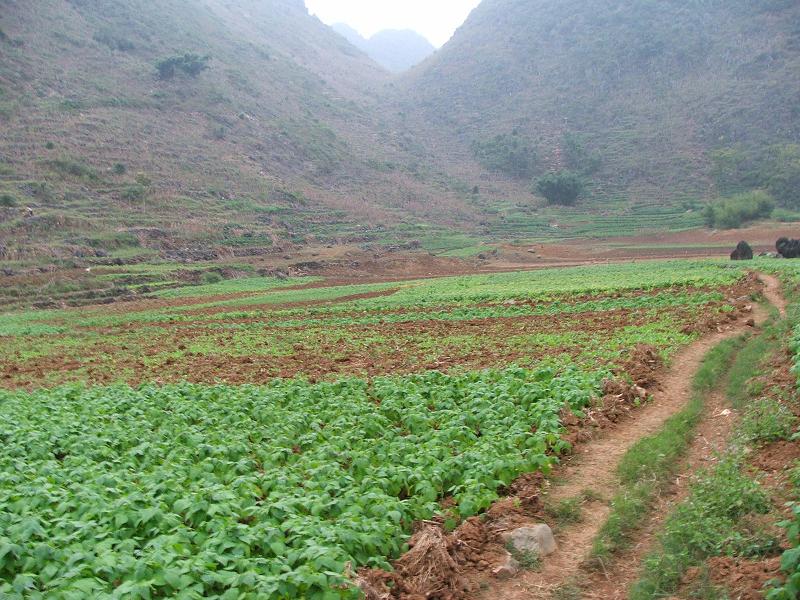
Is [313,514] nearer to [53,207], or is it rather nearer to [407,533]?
[407,533]

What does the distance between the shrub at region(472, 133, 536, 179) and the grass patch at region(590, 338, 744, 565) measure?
354 feet

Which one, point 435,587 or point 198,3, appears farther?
point 198,3

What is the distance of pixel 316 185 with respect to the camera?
97.2 meters

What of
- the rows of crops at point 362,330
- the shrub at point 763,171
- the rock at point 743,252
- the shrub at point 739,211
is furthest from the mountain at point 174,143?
the rock at point 743,252

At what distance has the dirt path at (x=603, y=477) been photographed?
7966mm

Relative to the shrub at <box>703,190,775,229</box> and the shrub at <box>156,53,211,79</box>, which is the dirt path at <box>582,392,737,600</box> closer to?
the shrub at <box>703,190,775,229</box>

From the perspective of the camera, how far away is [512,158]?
11875cm

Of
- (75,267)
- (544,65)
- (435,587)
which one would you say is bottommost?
(435,587)

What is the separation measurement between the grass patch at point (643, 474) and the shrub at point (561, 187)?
3419 inches

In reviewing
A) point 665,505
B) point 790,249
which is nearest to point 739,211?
point 790,249

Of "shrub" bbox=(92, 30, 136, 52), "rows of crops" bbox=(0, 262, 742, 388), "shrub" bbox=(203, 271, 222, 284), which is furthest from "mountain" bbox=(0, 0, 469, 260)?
"rows of crops" bbox=(0, 262, 742, 388)

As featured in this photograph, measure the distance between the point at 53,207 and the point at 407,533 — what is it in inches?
2543

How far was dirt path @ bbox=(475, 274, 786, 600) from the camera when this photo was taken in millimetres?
7966

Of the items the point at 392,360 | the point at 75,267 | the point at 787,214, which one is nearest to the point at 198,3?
the point at 75,267
